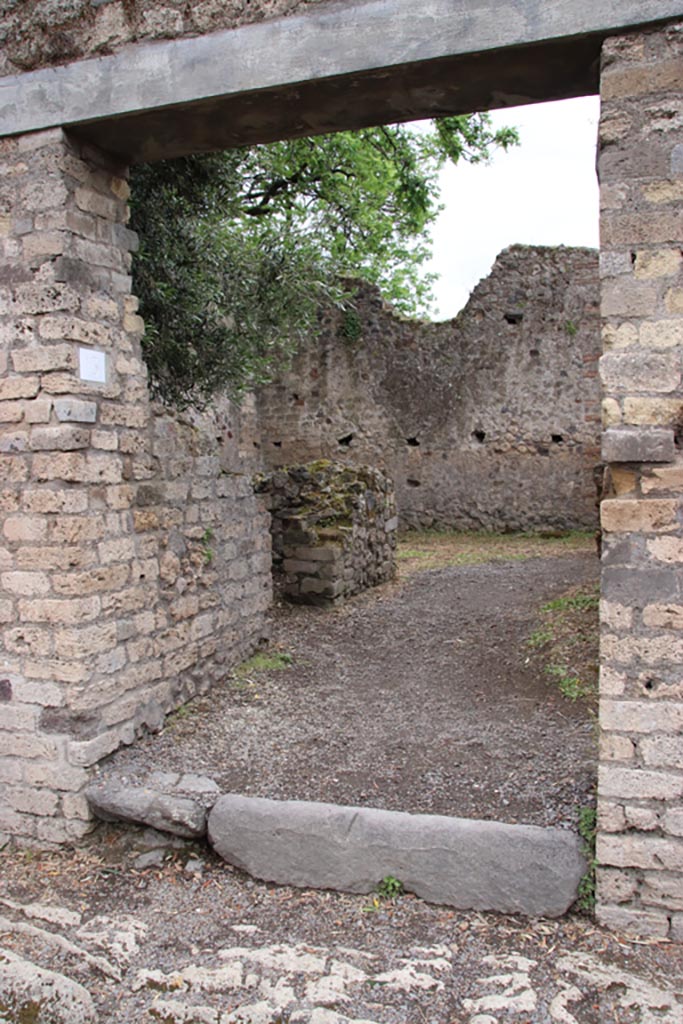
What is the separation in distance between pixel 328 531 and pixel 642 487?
5.51m

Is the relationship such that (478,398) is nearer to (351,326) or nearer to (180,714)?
(351,326)

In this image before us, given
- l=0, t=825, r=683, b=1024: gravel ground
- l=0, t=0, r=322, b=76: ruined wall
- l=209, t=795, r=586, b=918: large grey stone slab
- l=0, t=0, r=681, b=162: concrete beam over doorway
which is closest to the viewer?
l=0, t=825, r=683, b=1024: gravel ground

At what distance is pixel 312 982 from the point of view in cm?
298

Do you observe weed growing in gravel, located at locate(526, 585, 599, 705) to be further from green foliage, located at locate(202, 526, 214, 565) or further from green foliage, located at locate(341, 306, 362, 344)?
green foliage, located at locate(341, 306, 362, 344)

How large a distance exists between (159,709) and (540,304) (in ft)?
34.6

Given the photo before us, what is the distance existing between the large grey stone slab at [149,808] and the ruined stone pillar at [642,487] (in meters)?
1.79

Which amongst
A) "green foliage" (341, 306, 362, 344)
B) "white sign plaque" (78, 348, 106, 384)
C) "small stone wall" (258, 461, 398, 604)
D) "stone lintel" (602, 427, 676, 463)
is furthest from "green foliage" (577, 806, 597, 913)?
"green foliage" (341, 306, 362, 344)

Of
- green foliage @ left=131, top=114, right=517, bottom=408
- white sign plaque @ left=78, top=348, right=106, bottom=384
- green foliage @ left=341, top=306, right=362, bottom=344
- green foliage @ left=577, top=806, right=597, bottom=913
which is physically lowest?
green foliage @ left=577, top=806, right=597, bottom=913

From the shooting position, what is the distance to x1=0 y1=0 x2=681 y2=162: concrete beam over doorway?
3.18m

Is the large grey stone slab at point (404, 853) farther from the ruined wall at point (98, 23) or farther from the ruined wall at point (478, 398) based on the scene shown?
the ruined wall at point (478, 398)

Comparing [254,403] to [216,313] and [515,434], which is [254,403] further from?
[216,313]

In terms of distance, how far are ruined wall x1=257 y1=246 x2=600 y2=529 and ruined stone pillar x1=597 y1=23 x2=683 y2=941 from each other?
31.4 feet

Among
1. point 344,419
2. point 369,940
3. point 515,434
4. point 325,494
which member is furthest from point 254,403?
point 369,940

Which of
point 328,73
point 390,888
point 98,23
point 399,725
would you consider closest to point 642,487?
point 390,888
